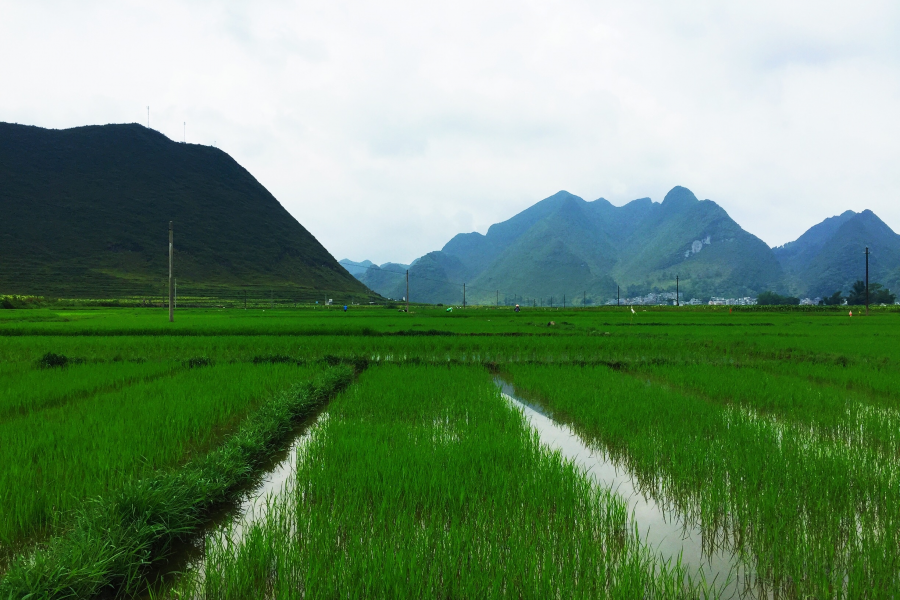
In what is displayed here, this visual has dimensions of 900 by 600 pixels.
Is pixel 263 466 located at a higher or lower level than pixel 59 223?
lower

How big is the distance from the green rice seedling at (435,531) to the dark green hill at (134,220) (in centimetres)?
7655

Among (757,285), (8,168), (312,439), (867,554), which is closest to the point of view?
(867,554)

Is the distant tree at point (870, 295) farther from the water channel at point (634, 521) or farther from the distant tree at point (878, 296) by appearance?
the water channel at point (634, 521)

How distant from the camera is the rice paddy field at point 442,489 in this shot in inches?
95.0

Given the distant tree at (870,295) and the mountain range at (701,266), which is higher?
the mountain range at (701,266)

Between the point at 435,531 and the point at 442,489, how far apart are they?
0.58m

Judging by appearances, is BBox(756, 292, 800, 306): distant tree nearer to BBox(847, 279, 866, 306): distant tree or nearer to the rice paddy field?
BBox(847, 279, 866, 306): distant tree

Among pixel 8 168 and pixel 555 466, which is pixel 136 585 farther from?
Answer: pixel 8 168

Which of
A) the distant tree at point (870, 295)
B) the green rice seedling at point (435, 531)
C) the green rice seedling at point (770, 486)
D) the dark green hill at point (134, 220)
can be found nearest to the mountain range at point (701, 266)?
the dark green hill at point (134, 220)

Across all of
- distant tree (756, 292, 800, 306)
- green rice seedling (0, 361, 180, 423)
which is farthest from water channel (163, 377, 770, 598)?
distant tree (756, 292, 800, 306)

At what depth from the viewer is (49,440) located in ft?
13.8

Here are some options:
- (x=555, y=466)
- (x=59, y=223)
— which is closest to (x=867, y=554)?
(x=555, y=466)

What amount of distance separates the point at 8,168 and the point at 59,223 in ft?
96.8

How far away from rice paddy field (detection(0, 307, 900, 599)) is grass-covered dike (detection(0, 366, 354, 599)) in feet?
0.05
